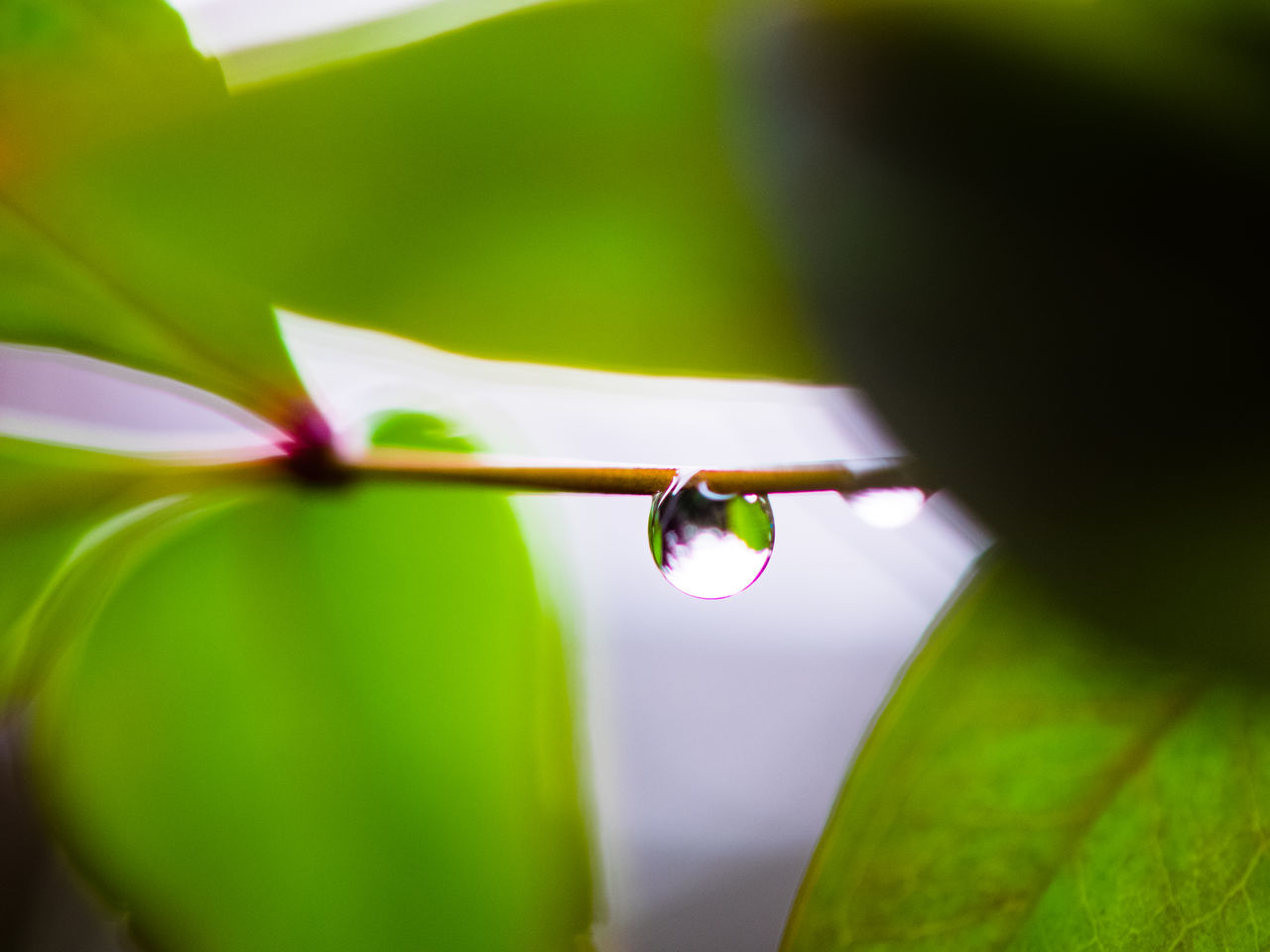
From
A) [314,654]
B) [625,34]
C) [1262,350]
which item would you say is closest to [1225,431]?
[1262,350]

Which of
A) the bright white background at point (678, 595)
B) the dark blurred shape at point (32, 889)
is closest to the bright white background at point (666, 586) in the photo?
the bright white background at point (678, 595)

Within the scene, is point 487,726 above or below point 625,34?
below

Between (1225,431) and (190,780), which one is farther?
(190,780)

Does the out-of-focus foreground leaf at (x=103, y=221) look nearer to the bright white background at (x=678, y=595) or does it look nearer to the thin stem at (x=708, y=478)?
the bright white background at (x=678, y=595)

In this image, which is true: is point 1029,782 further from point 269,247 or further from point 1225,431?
point 269,247

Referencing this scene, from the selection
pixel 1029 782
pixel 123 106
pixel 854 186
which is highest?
pixel 123 106

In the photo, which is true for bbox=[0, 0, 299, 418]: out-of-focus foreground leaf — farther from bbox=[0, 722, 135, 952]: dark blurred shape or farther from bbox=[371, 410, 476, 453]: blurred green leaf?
bbox=[0, 722, 135, 952]: dark blurred shape

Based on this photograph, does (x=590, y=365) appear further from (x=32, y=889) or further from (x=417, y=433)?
(x=32, y=889)
